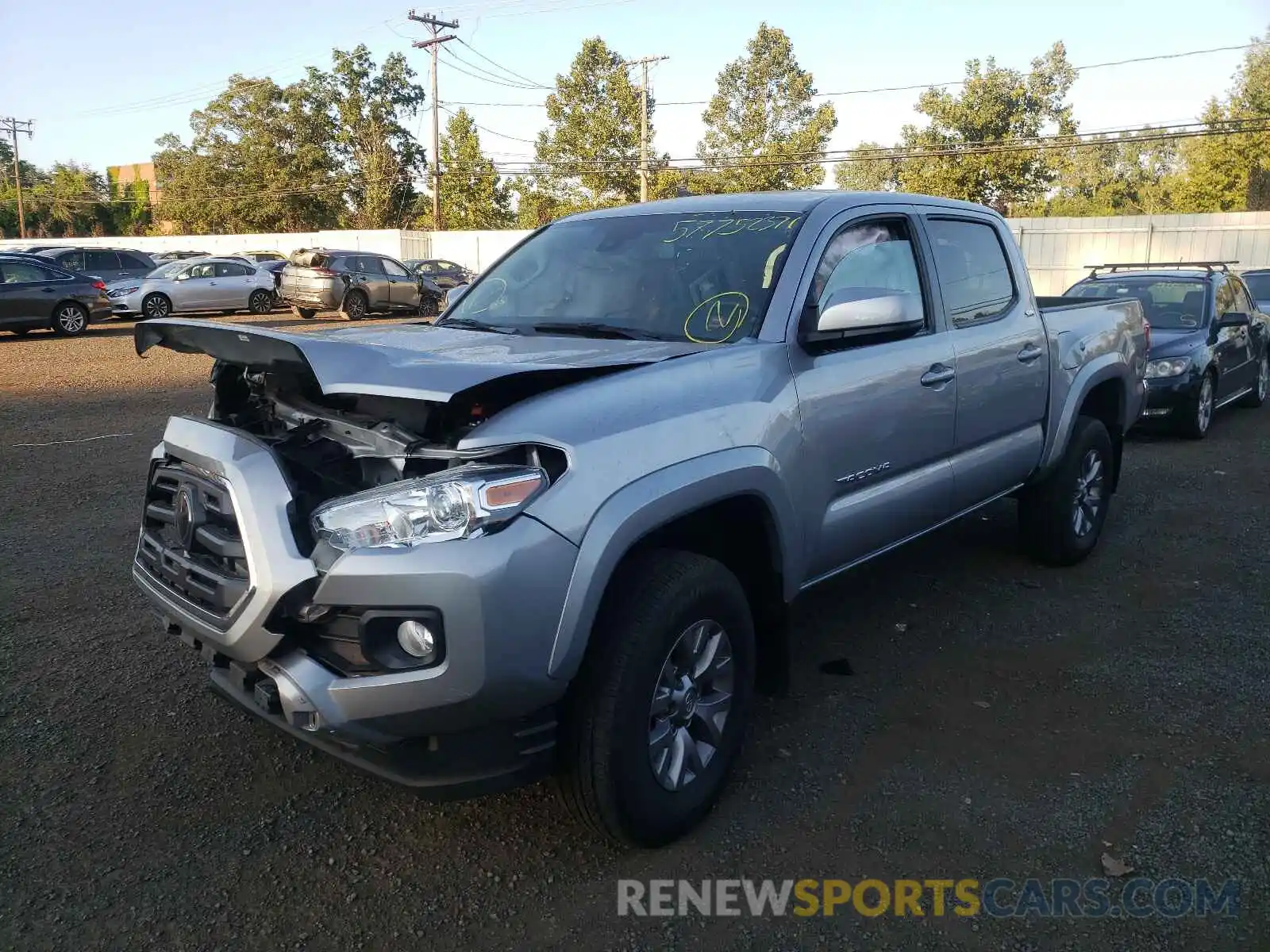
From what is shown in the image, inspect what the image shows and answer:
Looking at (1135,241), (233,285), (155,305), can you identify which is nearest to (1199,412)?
(1135,241)

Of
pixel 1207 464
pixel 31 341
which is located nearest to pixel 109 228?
pixel 31 341

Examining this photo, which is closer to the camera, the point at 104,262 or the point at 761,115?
the point at 104,262

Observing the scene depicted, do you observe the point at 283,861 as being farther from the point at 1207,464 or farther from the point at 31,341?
the point at 31,341

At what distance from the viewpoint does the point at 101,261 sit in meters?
Answer: 23.6

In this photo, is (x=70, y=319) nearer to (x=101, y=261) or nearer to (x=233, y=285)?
(x=233, y=285)

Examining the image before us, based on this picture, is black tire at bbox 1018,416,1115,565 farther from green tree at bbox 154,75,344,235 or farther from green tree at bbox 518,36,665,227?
green tree at bbox 154,75,344,235

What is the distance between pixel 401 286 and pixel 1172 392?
63.2 ft

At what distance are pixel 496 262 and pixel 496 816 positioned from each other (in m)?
2.65

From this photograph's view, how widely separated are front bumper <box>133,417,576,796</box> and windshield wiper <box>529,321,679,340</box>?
1352 mm

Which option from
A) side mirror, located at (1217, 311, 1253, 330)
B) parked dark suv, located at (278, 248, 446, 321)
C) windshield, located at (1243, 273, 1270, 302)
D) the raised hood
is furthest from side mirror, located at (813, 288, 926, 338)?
parked dark suv, located at (278, 248, 446, 321)

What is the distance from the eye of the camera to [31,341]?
18.8 meters

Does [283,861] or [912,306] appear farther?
[912,306]

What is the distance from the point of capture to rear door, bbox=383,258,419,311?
24.6 meters

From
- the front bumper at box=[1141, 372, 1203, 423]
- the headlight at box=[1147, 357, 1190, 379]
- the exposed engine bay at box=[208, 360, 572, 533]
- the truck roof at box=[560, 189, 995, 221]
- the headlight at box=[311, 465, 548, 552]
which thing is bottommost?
the front bumper at box=[1141, 372, 1203, 423]
